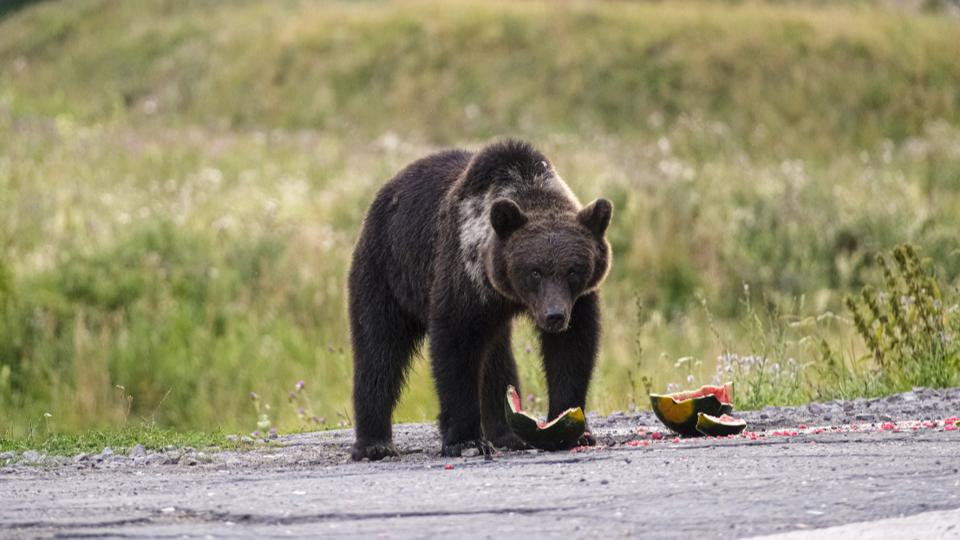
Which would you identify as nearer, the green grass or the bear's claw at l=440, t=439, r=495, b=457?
the bear's claw at l=440, t=439, r=495, b=457

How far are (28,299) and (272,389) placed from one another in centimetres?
336

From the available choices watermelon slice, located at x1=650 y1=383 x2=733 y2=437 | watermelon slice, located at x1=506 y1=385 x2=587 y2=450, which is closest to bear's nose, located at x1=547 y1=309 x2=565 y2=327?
watermelon slice, located at x1=506 y1=385 x2=587 y2=450

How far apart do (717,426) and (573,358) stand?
878mm

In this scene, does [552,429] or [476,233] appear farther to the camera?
[476,233]

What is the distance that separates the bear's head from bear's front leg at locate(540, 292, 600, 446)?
0.60 ft

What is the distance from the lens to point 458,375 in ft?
24.6

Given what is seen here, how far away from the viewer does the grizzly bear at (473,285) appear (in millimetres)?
7230

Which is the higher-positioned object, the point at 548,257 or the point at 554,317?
the point at 548,257

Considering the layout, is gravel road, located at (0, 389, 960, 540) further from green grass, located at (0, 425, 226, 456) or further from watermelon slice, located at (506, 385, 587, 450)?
green grass, located at (0, 425, 226, 456)

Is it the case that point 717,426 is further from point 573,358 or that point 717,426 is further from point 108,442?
point 108,442

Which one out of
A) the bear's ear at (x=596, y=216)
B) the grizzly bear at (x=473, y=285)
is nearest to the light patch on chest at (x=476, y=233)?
the grizzly bear at (x=473, y=285)

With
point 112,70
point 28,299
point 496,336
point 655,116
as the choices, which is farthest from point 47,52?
point 496,336

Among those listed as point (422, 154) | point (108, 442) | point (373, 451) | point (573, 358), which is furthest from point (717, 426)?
point (422, 154)

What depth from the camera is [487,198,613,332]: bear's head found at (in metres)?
7.02
